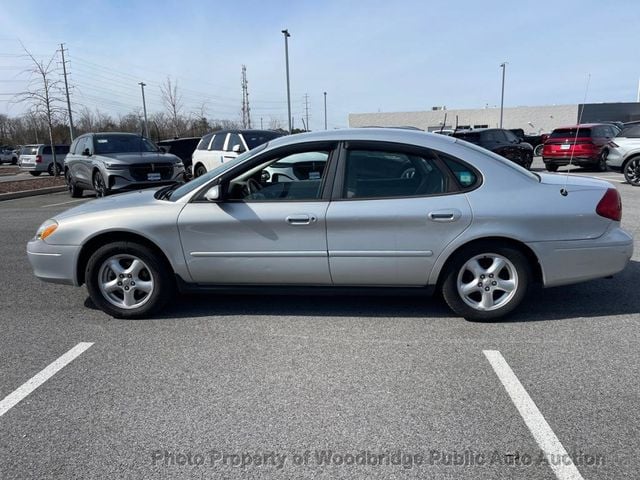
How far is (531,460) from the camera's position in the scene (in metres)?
2.41

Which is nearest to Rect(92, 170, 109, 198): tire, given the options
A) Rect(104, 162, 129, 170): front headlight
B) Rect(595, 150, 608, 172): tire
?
Rect(104, 162, 129, 170): front headlight

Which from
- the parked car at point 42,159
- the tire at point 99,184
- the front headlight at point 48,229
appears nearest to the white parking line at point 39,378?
the front headlight at point 48,229

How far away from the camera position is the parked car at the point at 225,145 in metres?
12.8

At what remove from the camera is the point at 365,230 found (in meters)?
3.96

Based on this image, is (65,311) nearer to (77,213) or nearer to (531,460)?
(77,213)

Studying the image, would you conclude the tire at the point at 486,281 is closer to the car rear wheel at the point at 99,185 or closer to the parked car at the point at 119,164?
the parked car at the point at 119,164

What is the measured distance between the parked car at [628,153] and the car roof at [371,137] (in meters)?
11.2

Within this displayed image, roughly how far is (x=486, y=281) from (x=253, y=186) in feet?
6.95

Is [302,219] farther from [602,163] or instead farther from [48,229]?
[602,163]

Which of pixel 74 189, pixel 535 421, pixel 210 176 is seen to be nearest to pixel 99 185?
pixel 74 189

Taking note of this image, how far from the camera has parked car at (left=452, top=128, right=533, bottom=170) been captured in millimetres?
17641

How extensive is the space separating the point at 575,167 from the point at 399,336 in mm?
18772

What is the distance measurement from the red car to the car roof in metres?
14.3

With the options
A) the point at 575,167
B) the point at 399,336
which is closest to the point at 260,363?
the point at 399,336
